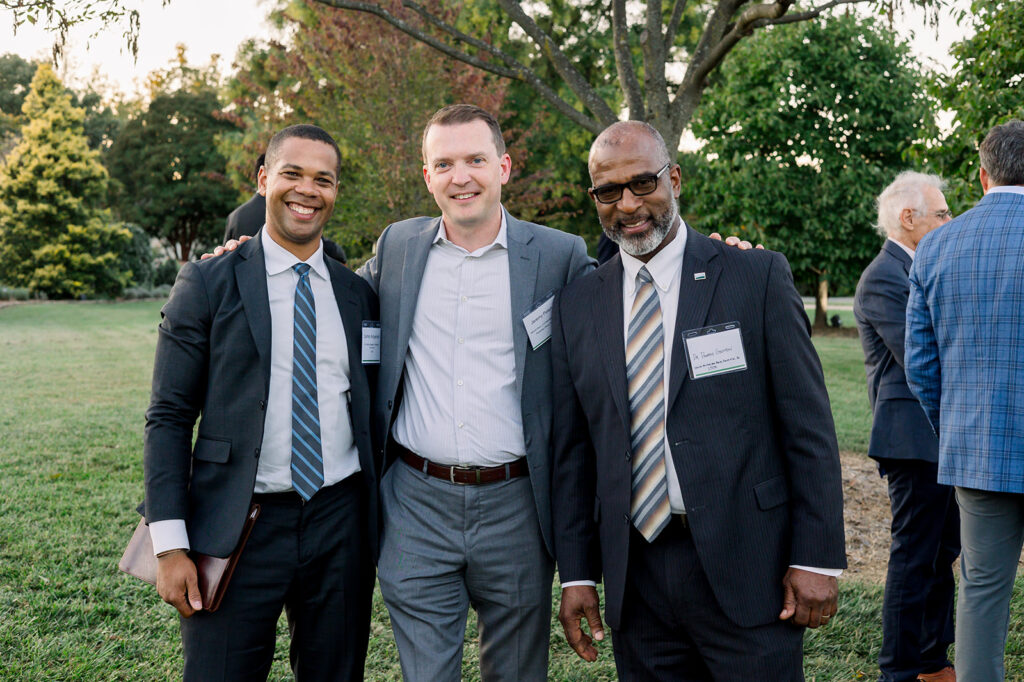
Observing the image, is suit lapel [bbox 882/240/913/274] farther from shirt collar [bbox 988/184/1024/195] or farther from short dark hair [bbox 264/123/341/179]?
short dark hair [bbox 264/123/341/179]

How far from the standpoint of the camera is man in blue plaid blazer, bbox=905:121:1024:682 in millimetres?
3258

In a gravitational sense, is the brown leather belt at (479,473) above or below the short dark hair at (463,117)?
below

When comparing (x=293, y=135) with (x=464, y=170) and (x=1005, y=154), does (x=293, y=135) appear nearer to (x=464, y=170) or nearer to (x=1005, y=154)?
(x=464, y=170)

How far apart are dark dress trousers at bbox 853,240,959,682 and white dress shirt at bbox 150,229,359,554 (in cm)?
269

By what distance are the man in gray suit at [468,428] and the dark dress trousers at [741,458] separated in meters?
0.43

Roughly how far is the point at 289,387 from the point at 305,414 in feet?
0.37

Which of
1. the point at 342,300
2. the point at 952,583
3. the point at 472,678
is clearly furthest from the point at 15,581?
the point at 952,583

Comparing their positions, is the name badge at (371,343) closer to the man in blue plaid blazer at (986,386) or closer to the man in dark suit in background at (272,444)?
the man in dark suit in background at (272,444)

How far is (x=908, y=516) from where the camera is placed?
161 inches

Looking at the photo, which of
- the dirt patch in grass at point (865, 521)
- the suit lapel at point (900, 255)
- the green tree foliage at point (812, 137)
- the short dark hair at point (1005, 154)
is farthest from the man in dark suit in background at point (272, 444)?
the green tree foliage at point (812, 137)

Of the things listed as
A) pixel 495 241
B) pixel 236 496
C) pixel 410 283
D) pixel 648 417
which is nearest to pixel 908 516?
pixel 648 417

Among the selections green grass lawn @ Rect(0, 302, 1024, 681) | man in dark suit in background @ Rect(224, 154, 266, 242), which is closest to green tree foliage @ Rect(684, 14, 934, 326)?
green grass lawn @ Rect(0, 302, 1024, 681)

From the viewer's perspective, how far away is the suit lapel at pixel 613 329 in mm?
2674

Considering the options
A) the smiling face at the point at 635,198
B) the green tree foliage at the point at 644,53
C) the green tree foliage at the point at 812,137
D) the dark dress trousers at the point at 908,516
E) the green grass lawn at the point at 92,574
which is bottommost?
the green grass lawn at the point at 92,574
